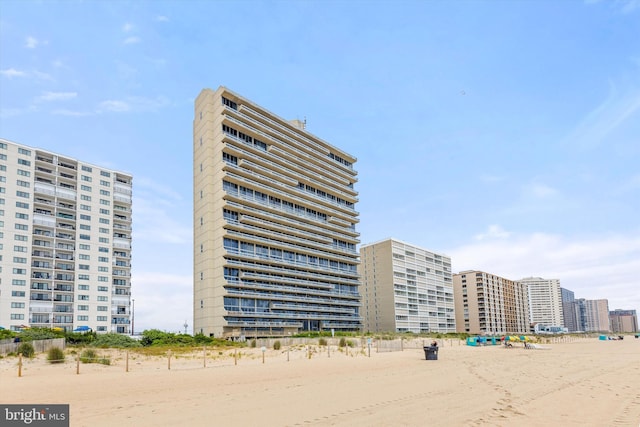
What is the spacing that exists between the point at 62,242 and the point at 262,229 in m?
40.8

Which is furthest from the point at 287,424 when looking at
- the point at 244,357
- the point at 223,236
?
the point at 223,236

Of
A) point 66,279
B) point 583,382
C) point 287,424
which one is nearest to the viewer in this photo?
point 287,424

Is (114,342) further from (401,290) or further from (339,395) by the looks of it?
(401,290)

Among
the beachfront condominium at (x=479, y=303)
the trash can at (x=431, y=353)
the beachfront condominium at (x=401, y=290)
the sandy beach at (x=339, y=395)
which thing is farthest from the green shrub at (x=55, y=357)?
the beachfront condominium at (x=479, y=303)

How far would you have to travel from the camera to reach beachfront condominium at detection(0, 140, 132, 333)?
286 ft

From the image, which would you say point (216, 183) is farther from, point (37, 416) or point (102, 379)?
point (37, 416)

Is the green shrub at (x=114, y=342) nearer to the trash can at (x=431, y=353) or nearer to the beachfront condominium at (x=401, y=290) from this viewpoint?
the trash can at (x=431, y=353)

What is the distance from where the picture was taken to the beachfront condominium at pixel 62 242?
87.1 metres

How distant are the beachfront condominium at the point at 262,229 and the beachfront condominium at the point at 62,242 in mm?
26502

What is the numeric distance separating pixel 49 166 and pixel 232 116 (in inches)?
1577

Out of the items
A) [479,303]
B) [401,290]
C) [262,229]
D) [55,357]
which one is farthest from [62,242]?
[479,303]

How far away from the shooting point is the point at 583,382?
22.5m

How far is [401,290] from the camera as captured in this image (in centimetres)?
12812

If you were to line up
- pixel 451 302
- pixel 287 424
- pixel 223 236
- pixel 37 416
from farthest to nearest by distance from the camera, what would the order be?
1. pixel 451 302
2. pixel 223 236
3. pixel 287 424
4. pixel 37 416
